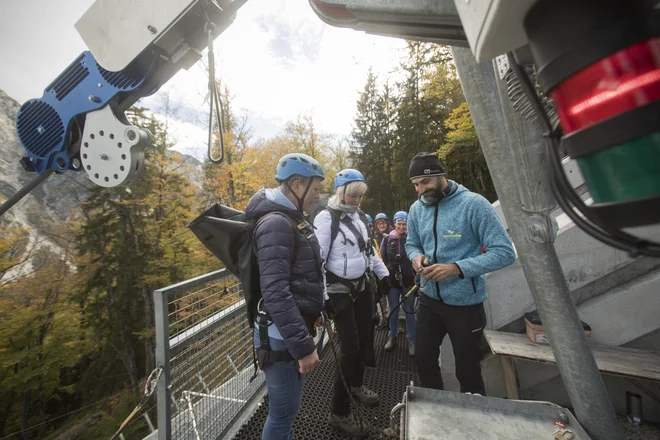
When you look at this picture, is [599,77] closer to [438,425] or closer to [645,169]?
[645,169]

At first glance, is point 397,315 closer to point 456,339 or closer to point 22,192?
point 456,339

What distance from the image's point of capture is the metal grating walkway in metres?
2.70

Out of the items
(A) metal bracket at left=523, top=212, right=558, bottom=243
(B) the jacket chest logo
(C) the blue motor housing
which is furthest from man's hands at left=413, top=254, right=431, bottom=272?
(C) the blue motor housing

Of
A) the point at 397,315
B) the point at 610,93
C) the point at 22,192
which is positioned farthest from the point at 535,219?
the point at 397,315

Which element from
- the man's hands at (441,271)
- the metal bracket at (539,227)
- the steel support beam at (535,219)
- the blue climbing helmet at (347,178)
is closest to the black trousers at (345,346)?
the man's hands at (441,271)

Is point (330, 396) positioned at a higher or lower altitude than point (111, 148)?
lower

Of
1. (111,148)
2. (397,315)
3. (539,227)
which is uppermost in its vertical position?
(111,148)

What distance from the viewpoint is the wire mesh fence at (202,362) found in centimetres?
200

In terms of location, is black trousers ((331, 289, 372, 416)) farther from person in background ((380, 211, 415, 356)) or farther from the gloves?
person in background ((380, 211, 415, 356))

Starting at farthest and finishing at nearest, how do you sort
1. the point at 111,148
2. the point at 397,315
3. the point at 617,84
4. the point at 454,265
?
the point at 397,315, the point at 454,265, the point at 111,148, the point at 617,84

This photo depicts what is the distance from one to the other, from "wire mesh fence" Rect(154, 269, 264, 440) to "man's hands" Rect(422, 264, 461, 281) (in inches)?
66.6

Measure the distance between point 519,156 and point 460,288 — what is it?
1.35 m

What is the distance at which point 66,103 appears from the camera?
75.1 inches

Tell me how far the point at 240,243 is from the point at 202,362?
54.2 inches
